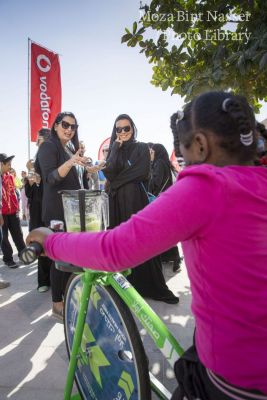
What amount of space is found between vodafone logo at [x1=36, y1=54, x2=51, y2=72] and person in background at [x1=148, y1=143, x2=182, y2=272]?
506cm

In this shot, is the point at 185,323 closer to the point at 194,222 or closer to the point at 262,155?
the point at 262,155

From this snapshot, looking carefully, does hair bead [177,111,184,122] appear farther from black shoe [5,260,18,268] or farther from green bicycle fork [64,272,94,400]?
black shoe [5,260,18,268]

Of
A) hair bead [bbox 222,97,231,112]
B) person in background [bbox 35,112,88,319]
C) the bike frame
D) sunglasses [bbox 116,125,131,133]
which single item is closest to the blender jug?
the bike frame

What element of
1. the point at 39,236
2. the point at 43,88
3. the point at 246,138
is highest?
the point at 43,88

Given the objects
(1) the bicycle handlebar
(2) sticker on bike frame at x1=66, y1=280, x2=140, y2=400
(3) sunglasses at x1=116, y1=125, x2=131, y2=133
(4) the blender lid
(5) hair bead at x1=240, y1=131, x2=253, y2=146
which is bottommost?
(2) sticker on bike frame at x1=66, y1=280, x2=140, y2=400

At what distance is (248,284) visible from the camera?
0.93m

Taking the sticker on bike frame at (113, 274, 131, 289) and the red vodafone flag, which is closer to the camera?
the sticker on bike frame at (113, 274, 131, 289)

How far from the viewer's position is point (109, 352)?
1555 mm

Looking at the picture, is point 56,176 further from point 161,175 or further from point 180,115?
point 161,175

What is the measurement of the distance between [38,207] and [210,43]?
3247 millimetres

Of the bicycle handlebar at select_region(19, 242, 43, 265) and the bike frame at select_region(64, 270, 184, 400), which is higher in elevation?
the bicycle handlebar at select_region(19, 242, 43, 265)

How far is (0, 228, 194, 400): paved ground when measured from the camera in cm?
218

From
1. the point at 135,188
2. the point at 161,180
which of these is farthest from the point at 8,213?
the point at 135,188

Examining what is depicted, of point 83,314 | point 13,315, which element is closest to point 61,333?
point 13,315
